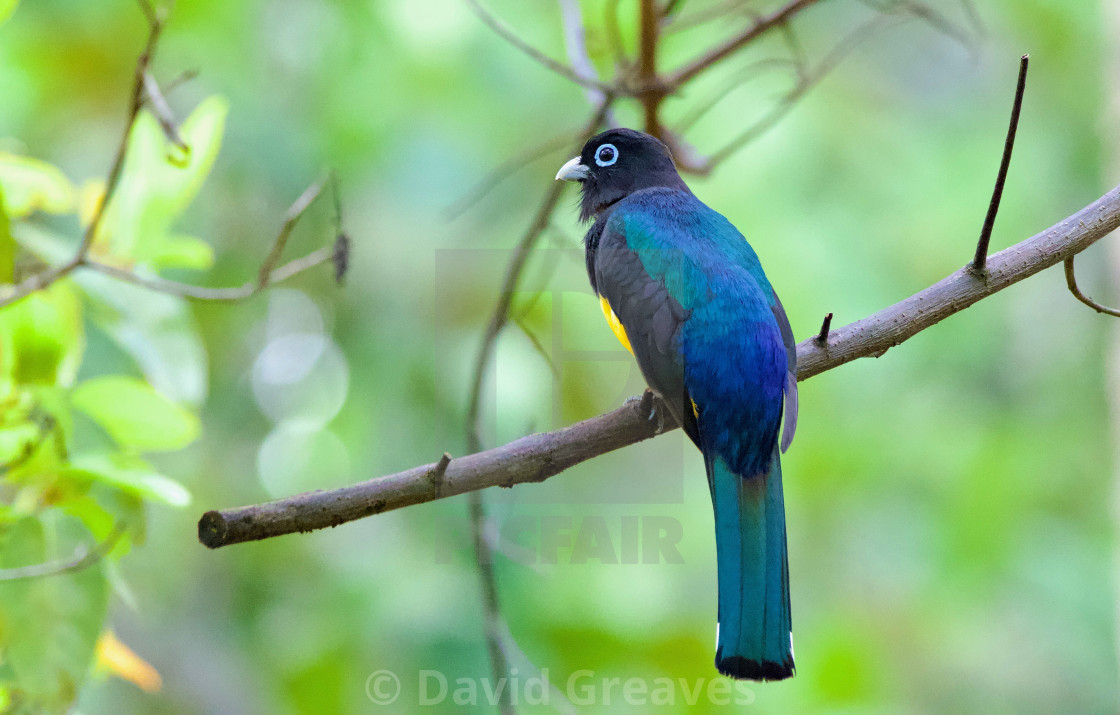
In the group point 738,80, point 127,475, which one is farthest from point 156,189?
point 738,80

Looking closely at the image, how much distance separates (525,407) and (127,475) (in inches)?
105

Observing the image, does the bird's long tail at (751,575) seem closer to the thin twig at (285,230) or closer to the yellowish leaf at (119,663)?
the thin twig at (285,230)

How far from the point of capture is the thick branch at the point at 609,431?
6.02 feet

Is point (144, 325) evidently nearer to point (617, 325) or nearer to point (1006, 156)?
point (617, 325)

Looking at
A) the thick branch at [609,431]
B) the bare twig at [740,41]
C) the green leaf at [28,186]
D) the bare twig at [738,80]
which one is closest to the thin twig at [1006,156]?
the thick branch at [609,431]

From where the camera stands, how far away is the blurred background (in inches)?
166

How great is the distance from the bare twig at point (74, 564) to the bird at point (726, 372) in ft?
4.04

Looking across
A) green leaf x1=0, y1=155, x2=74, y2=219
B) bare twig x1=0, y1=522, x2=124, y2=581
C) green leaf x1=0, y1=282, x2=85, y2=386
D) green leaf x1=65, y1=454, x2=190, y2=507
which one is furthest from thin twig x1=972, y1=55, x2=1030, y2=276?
green leaf x1=0, y1=155, x2=74, y2=219

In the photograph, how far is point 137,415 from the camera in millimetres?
1899

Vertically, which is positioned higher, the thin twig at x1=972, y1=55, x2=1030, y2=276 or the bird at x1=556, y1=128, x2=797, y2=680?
the thin twig at x1=972, y1=55, x2=1030, y2=276

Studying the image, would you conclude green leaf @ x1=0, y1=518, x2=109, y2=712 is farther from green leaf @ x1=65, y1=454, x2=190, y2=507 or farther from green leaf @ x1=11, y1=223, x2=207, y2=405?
green leaf @ x1=11, y1=223, x2=207, y2=405

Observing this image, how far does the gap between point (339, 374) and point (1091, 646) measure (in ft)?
15.4

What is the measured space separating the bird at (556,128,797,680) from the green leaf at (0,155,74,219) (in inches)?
52.8

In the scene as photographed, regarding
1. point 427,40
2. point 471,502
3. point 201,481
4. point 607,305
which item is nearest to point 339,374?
point 201,481
